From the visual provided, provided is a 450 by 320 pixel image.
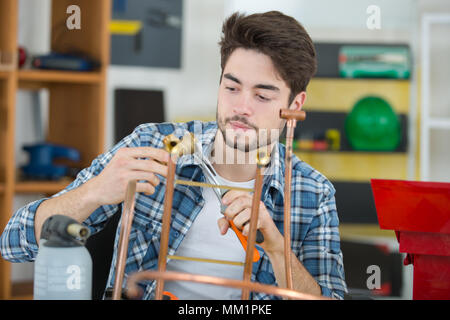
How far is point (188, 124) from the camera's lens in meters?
1.39

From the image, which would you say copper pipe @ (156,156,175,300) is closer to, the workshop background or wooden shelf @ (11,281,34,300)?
wooden shelf @ (11,281,34,300)

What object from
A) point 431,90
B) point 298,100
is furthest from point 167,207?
point 431,90

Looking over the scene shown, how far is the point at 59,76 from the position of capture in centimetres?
217

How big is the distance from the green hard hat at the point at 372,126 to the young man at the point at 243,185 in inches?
76.5

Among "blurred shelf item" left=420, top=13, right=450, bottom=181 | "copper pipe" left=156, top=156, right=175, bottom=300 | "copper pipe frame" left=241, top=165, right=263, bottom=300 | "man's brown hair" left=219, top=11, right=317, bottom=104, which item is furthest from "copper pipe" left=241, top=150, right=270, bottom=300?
"blurred shelf item" left=420, top=13, right=450, bottom=181

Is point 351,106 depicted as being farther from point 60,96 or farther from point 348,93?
point 60,96

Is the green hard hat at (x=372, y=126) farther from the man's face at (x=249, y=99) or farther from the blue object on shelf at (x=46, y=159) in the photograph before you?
the man's face at (x=249, y=99)

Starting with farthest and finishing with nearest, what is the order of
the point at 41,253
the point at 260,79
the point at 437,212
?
the point at 260,79, the point at 437,212, the point at 41,253

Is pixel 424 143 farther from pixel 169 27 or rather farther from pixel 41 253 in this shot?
pixel 41 253

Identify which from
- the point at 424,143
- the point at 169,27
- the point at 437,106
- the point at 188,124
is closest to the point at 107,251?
the point at 188,124

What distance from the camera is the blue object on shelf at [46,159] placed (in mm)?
2145

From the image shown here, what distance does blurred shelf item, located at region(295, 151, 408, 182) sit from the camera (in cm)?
352

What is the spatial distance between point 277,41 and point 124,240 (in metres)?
0.62

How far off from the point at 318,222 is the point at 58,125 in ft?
4.80
